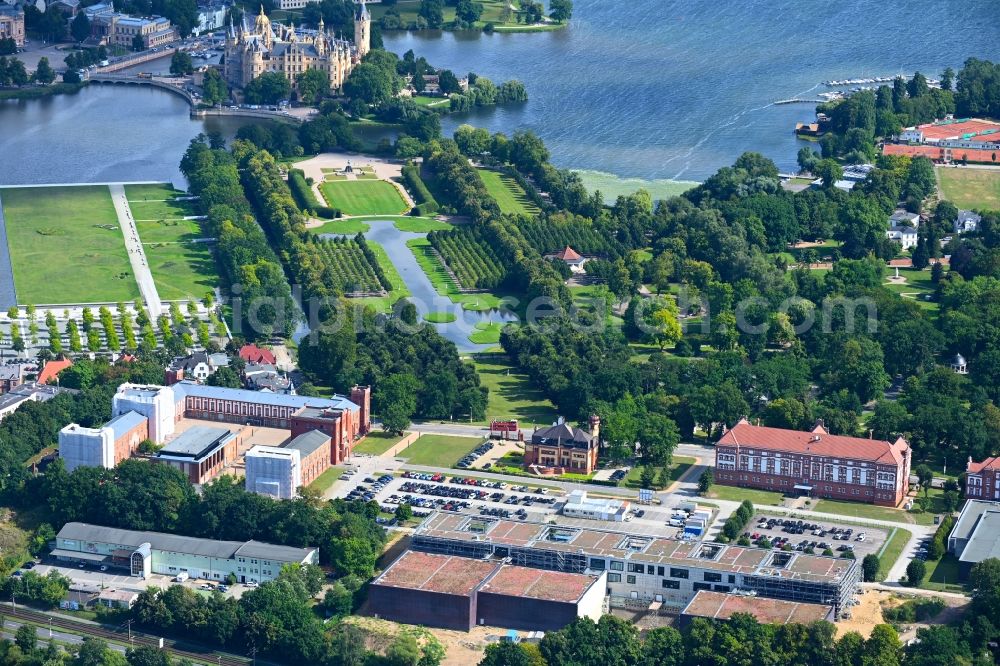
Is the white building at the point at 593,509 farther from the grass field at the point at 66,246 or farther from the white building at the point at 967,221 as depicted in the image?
the white building at the point at 967,221

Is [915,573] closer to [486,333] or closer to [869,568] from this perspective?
[869,568]

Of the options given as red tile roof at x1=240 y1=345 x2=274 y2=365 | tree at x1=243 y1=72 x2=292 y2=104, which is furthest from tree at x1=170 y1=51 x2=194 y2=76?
red tile roof at x1=240 y1=345 x2=274 y2=365

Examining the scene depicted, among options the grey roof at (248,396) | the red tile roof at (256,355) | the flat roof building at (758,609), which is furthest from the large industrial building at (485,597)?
the red tile roof at (256,355)

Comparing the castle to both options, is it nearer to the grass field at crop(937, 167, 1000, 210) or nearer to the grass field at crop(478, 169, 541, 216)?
the grass field at crop(478, 169, 541, 216)

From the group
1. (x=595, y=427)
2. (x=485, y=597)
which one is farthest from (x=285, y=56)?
(x=485, y=597)

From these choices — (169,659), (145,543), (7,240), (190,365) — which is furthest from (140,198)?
(169,659)

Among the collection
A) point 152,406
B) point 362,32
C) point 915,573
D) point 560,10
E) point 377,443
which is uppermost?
point 362,32

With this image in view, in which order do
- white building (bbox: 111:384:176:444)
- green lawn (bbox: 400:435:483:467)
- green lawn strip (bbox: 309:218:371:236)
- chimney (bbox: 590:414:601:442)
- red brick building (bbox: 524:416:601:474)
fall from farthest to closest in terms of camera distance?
1. green lawn strip (bbox: 309:218:371:236)
2. chimney (bbox: 590:414:601:442)
3. white building (bbox: 111:384:176:444)
4. green lawn (bbox: 400:435:483:467)
5. red brick building (bbox: 524:416:601:474)
